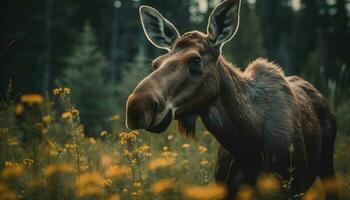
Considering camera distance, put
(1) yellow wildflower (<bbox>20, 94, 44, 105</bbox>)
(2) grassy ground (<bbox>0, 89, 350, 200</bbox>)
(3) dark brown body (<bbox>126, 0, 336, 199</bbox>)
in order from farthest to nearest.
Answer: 1. (1) yellow wildflower (<bbox>20, 94, 44, 105</bbox>)
2. (3) dark brown body (<bbox>126, 0, 336, 199</bbox>)
3. (2) grassy ground (<bbox>0, 89, 350, 200</bbox>)

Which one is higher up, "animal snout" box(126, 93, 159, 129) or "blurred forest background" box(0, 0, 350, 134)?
"blurred forest background" box(0, 0, 350, 134)

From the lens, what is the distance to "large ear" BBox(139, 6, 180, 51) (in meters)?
4.77

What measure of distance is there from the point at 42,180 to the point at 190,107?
1.59 m

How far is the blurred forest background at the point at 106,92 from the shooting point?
4270 millimetres

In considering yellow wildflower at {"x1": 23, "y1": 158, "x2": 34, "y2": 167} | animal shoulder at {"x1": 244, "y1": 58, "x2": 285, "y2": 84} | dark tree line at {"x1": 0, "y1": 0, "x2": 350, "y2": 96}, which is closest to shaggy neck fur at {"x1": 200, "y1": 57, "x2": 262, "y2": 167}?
animal shoulder at {"x1": 244, "y1": 58, "x2": 285, "y2": 84}

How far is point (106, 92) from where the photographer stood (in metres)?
18.0

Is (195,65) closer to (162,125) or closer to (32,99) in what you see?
(162,125)

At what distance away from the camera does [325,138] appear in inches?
224

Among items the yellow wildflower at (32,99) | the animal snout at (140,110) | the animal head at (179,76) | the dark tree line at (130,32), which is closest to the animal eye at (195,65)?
the animal head at (179,76)

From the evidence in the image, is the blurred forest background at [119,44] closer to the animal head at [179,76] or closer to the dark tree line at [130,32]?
the dark tree line at [130,32]

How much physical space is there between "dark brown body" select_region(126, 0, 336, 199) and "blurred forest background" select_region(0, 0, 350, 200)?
1.11 feet

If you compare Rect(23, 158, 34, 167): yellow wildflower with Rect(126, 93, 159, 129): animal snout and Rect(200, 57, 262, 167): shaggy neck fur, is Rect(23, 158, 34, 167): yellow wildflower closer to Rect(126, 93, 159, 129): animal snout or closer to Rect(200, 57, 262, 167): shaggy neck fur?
Rect(126, 93, 159, 129): animal snout

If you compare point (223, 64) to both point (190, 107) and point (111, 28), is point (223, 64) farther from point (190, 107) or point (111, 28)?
point (111, 28)

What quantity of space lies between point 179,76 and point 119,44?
3805 centimetres
